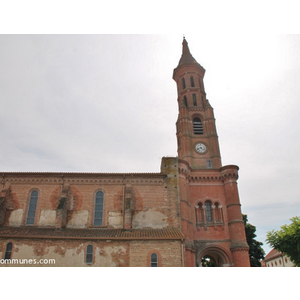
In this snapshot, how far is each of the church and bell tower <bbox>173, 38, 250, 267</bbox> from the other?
9 centimetres

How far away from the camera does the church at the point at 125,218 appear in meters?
19.6

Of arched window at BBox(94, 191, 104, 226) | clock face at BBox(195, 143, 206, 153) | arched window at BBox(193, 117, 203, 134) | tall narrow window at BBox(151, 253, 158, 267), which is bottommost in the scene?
tall narrow window at BBox(151, 253, 158, 267)

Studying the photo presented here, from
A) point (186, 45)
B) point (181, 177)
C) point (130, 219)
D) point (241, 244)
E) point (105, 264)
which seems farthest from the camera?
point (186, 45)

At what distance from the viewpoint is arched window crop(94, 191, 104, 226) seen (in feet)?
75.8

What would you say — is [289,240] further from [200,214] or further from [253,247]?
[253,247]

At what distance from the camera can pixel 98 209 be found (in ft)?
77.6

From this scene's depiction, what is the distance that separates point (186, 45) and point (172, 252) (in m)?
31.3

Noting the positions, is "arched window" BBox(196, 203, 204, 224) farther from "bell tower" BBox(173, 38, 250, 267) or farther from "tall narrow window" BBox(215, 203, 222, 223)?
"tall narrow window" BBox(215, 203, 222, 223)

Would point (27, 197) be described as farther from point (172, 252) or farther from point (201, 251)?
point (201, 251)

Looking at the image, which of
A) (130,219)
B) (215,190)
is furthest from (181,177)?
(130,219)

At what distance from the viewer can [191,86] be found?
35094 millimetres

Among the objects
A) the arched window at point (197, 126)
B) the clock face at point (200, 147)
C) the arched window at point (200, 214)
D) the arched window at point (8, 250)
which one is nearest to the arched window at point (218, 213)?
the arched window at point (200, 214)

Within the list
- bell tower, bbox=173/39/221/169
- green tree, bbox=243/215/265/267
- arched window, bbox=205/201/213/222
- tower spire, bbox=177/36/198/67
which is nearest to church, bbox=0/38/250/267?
arched window, bbox=205/201/213/222

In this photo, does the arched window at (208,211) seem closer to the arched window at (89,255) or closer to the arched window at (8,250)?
the arched window at (89,255)
